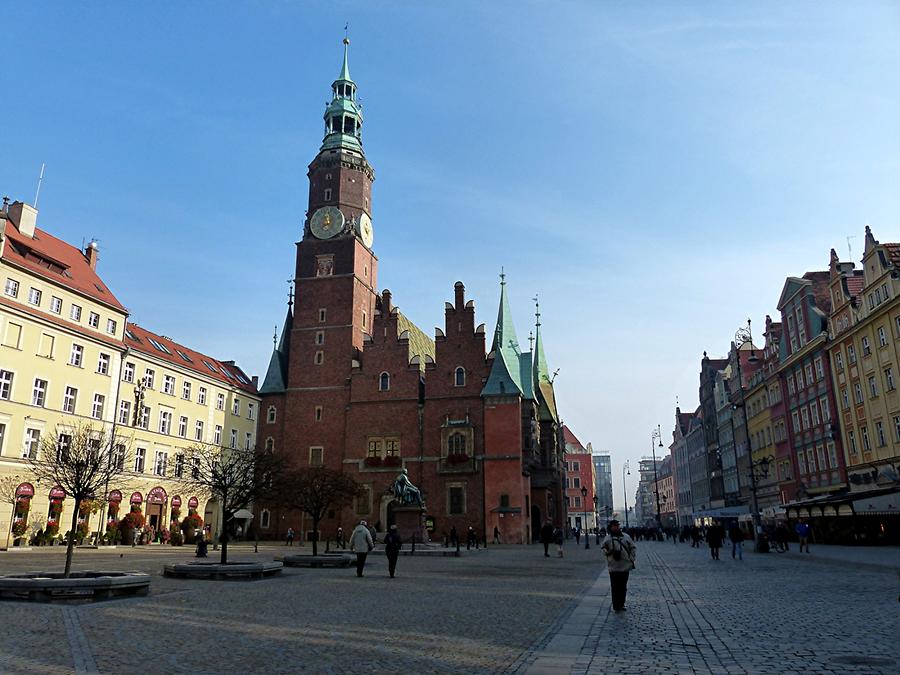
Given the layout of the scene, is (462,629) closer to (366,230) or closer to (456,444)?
(456,444)

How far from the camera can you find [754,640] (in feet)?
32.4

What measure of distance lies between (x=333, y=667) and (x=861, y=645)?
280 inches

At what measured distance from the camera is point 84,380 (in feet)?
143

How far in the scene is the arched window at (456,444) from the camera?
56.4 metres

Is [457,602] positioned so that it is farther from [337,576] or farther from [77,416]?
[77,416]

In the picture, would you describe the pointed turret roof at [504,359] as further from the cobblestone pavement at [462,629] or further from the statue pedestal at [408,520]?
the cobblestone pavement at [462,629]

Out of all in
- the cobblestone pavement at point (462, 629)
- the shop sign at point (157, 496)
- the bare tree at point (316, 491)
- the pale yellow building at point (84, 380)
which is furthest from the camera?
the shop sign at point (157, 496)

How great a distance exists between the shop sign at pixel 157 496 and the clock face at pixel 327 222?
2687 centimetres

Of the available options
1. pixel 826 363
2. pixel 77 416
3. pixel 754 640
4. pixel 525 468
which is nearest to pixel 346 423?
pixel 525 468

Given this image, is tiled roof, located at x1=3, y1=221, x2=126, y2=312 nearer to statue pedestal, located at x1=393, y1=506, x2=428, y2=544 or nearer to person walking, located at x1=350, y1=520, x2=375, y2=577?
statue pedestal, located at x1=393, y1=506, x2=428, y2=544

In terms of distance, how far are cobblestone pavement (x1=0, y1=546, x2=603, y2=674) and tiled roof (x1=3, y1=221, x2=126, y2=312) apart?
30.8 m

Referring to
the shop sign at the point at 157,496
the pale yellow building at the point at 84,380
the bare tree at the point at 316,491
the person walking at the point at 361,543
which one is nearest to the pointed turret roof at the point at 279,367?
the pale yellow building at the point at 84,380

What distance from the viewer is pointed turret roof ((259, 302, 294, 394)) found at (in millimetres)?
63750

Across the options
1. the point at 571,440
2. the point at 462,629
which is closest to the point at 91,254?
the point at 462,629
